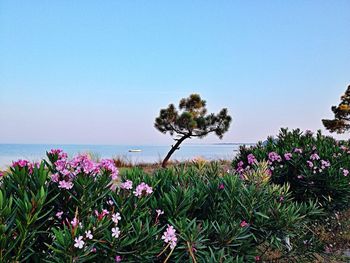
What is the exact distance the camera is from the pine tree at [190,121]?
2094cm

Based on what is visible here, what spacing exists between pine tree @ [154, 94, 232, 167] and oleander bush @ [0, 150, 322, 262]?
694 inches

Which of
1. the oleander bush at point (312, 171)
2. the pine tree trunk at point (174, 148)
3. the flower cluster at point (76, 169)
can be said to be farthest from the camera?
the pine tree trunk at point (174, 148)

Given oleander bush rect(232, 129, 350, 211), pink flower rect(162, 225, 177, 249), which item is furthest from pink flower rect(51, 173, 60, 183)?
oleander bush rect(232, 129, 350, 211)

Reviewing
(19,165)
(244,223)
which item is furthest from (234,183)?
(19,165)

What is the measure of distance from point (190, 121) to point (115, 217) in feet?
61.4

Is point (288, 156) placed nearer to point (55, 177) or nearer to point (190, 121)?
point (55, 177)

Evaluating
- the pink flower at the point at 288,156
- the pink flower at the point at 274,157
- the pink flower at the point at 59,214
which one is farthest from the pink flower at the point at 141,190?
the pink flower at the point at 288,156

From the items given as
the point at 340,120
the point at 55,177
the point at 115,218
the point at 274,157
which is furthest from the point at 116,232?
the point at 340,120

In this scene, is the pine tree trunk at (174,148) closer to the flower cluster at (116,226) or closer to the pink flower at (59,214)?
the pink flower at (59,214)

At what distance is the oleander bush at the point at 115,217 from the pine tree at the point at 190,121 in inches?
694

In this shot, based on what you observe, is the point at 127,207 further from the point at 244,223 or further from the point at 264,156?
the point at 264,156

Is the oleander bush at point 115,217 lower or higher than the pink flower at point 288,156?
lower

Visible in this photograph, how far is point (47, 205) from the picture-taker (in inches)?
85.0

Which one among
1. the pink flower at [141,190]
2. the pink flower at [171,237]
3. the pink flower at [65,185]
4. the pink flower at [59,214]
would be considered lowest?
the pink flower at [171,237]
